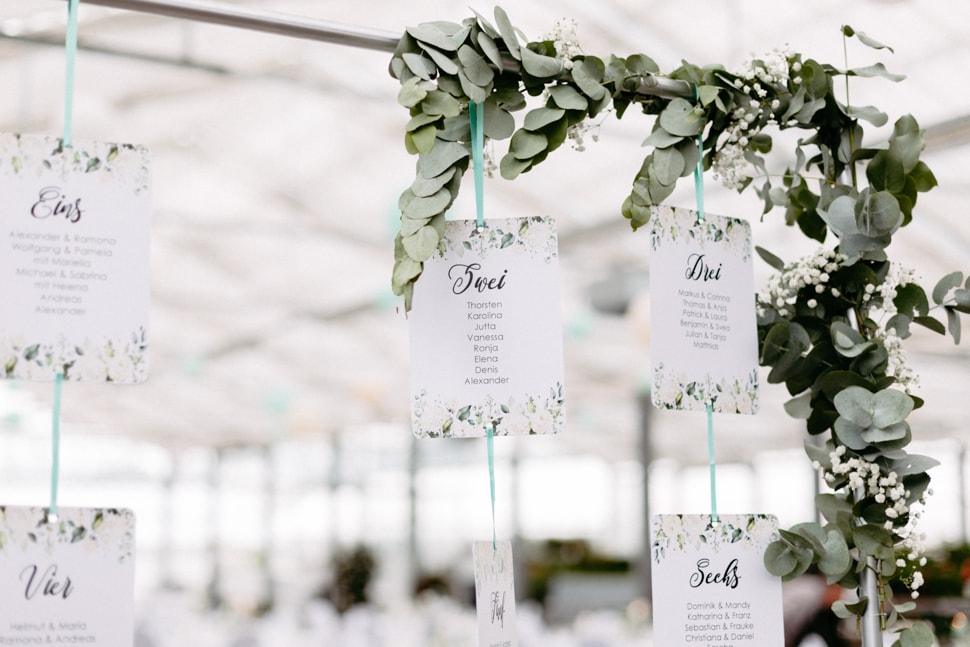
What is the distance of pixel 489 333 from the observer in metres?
1.40

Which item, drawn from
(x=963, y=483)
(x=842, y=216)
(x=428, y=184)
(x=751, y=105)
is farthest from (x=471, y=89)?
(x=963, y=483)

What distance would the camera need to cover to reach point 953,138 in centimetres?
331

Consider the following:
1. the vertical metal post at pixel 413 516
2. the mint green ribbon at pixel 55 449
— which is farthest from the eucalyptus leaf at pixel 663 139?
the vertical metal post at pixel 413 516

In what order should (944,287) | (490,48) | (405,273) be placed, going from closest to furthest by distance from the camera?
(405,273), (490,48), (944,287)

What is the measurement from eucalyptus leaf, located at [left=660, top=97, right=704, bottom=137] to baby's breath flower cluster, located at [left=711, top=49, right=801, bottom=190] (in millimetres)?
84

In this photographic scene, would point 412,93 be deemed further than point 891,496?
No

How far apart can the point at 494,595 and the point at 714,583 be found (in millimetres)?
297

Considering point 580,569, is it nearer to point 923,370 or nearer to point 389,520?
point 923,370

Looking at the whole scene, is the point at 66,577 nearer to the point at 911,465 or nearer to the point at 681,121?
the point at 681,121

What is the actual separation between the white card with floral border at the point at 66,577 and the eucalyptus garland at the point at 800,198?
16.8 inches

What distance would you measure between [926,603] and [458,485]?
1115 cm

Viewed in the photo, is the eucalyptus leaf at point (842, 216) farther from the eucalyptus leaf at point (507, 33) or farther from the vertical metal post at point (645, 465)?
the vertical metal post at point (645, 465)

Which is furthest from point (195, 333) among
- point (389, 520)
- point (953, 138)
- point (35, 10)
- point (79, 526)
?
point (79, 526)

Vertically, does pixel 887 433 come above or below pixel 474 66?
below
